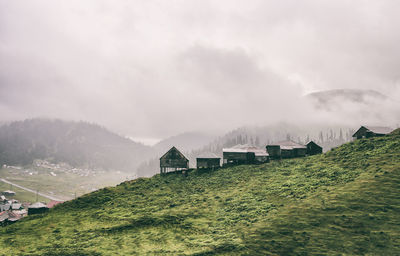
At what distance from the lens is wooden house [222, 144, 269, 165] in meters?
79.4

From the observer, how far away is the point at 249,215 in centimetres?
4428

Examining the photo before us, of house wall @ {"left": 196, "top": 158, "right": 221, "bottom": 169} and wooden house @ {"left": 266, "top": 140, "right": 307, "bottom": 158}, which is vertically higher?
wooden house @ {"left": 266, "top": 140, "right": 307, "bottom": 158}

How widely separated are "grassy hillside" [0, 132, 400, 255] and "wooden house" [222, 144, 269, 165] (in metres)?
7.89

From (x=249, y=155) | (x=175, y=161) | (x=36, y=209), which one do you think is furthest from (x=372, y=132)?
(x=36, y=209)

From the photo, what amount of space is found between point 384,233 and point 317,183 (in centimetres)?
1973

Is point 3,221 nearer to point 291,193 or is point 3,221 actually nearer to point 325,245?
point 291,193

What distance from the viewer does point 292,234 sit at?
1378 inches

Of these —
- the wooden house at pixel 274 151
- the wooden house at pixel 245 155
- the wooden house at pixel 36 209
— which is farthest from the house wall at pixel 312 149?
the wooden house at pixel 36 209

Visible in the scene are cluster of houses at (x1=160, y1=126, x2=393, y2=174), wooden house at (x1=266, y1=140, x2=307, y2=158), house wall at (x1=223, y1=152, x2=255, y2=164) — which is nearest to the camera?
cluster of houses at (x1=160, y1=126, x2=393, y2=174)

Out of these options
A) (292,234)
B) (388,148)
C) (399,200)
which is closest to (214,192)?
(292,234)

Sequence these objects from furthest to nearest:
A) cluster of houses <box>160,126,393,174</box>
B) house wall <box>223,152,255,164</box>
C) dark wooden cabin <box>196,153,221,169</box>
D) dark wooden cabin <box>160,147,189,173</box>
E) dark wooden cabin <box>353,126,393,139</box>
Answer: dark wooden cabin <box>160,147,189,173</box>
dark wooden cabin <box>196,153,221,169</box>
house wall <box>223,152,255,164</box>
cluster of houses <box>160,126,393,174</box>
dark wooden cabin <box>353,126,393,139</box>

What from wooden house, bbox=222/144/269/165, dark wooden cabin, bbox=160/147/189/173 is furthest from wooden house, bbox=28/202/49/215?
wooden house, bbox=222/144/269/165

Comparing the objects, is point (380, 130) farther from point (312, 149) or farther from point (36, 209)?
point (36, 209)

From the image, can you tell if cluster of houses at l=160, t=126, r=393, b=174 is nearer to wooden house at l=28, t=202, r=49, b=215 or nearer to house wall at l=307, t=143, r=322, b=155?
house wall at l=307, t=143, r=322, b=155
